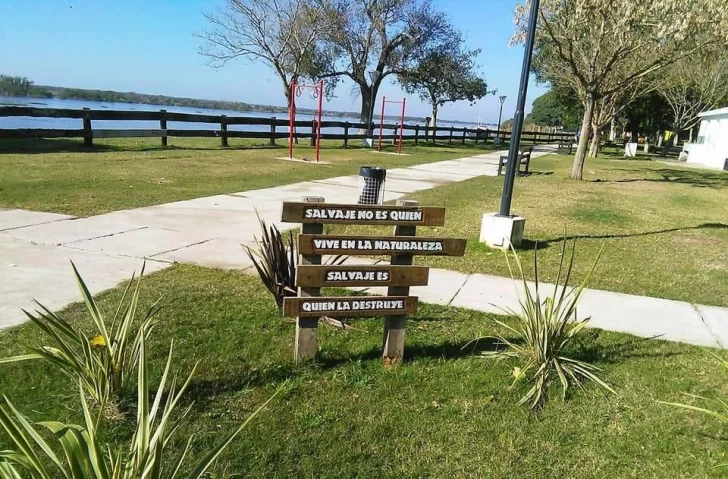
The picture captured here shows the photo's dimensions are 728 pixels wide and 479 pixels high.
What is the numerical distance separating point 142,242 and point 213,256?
872mm

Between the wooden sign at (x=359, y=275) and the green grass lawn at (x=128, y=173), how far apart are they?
16.1 ft

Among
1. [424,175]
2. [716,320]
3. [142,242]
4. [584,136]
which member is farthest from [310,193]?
[584,136]

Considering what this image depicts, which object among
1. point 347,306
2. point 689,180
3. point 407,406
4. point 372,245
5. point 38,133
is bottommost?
point 407,406

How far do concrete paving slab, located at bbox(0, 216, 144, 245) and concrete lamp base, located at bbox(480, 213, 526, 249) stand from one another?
4118 mm

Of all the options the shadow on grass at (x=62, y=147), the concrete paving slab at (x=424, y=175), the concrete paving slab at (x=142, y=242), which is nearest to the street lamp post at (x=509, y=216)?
the concrete paving slab at (x=142, y=242)

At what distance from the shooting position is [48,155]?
12.8 meters

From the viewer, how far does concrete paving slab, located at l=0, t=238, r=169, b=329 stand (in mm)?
4066

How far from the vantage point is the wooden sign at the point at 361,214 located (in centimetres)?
319

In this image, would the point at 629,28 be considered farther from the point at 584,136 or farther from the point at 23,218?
the point at 23,218

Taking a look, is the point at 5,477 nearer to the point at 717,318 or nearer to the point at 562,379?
the point at 562,379

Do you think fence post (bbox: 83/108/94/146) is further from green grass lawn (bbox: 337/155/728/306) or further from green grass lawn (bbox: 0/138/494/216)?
green grass lawn (bbox: 337/155/728/306)

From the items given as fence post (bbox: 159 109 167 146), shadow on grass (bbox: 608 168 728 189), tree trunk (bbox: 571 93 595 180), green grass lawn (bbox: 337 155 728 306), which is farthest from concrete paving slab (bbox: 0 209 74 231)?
shadow on grass (bbox: 608 168 728 189)

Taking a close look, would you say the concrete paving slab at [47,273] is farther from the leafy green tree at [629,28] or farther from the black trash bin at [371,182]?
the leafy green tree at [629,28]

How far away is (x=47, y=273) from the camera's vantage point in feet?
15.4
